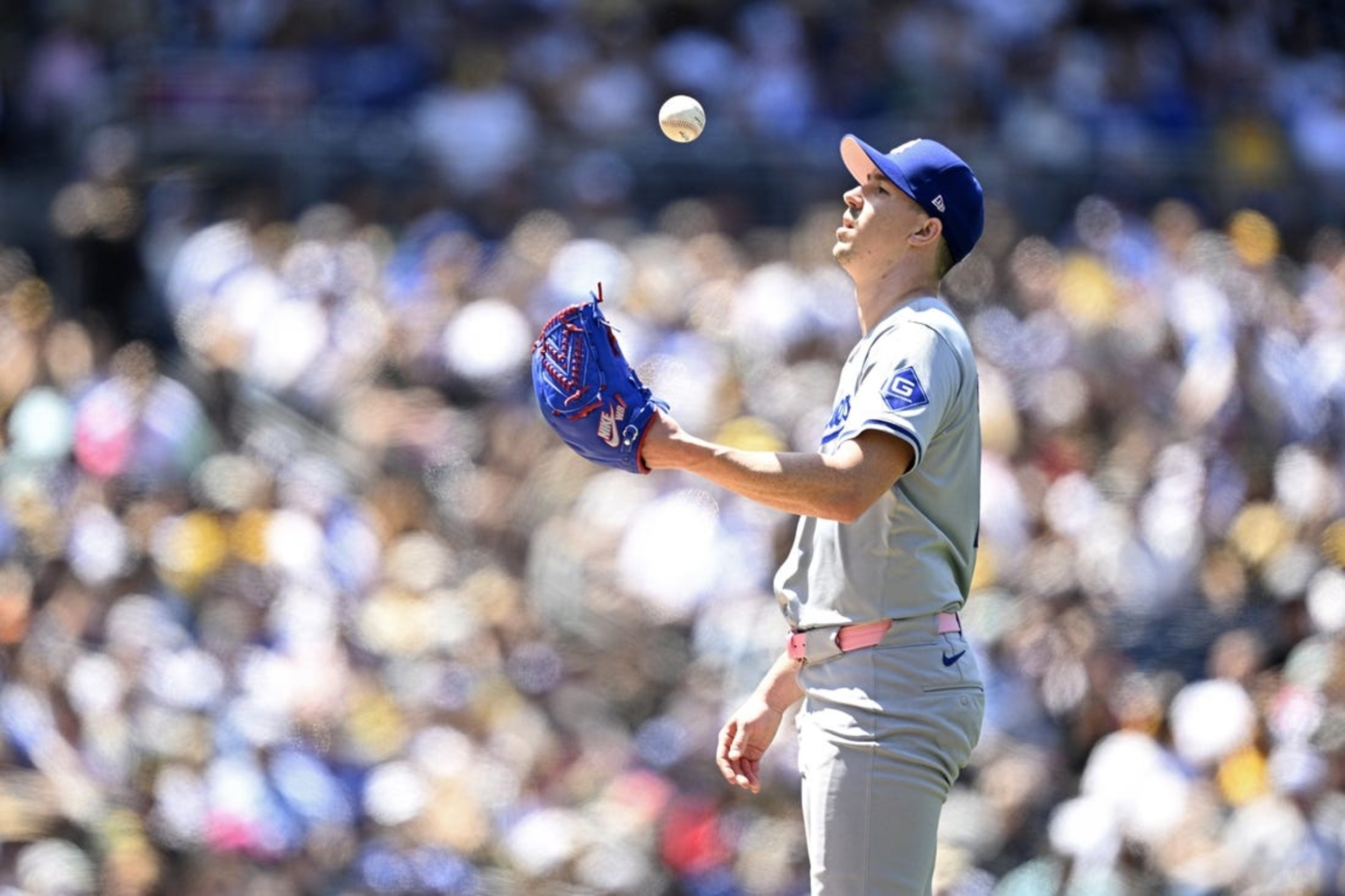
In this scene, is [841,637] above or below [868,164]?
below

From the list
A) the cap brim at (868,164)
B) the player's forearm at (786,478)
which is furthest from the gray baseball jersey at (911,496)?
the cap brim at (868,164)

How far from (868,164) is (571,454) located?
5.75m

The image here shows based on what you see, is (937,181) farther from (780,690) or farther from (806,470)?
(780,690)

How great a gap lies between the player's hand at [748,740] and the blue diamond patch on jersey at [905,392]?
2.36 ft

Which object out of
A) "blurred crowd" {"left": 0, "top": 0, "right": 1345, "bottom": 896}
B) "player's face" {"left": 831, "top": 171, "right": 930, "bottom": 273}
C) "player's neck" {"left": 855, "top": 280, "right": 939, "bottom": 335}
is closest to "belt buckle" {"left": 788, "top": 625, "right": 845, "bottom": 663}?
"player's neck" {"left": 855, "top": 280, "right": 939, "bottom": 335}

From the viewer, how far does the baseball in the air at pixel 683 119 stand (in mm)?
4301

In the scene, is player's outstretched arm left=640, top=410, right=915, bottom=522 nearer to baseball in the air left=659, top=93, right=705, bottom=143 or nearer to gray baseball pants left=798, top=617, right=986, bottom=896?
gray baseball pants left=798, top=617, right=986, bottom=896

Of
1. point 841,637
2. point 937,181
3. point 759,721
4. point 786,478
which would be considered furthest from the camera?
point 759,721

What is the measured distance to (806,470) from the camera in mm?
3504

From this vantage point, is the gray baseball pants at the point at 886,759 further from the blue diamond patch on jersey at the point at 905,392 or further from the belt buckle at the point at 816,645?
the blue diamond patch on jersey at the point at 905,392

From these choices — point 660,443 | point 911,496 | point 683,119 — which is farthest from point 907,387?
point 683,119

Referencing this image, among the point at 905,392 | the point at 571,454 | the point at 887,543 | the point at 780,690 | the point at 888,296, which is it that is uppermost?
the point at 888,296

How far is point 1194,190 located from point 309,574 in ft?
18.3

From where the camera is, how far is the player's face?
3.86 meters
